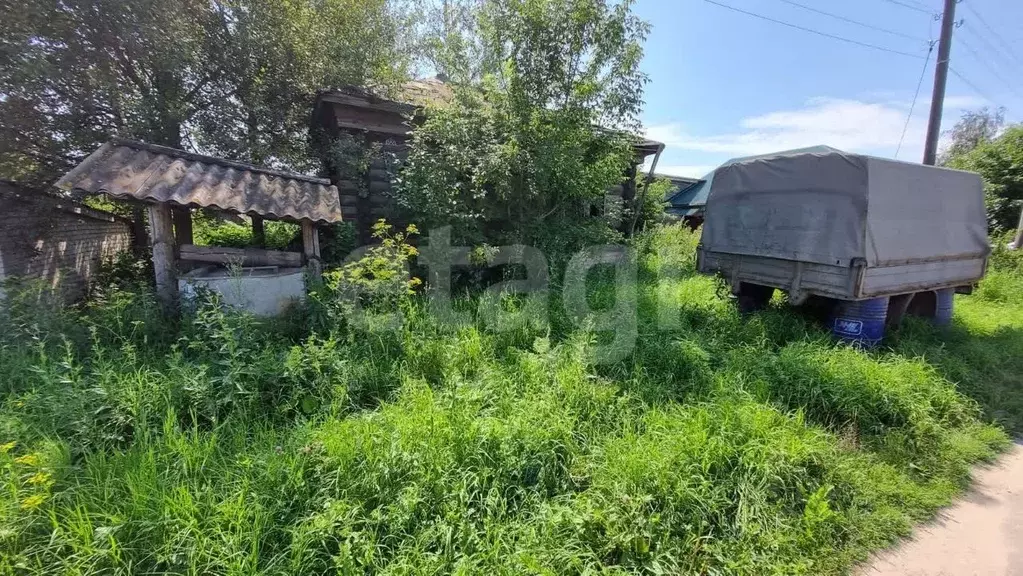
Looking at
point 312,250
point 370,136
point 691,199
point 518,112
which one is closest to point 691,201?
point 691,199

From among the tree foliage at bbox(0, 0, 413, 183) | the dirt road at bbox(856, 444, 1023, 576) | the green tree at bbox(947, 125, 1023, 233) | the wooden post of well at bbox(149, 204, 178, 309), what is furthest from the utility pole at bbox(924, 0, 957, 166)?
the wooden post of well at bbox(149, 204, 178, 309)

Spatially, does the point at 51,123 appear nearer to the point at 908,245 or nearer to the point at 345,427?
the point at 345,427

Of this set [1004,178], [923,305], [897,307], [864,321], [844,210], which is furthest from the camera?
[1004,178]

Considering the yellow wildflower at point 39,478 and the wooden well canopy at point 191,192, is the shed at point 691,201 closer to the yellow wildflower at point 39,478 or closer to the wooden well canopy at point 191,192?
the wooden well canopy at point 191,192

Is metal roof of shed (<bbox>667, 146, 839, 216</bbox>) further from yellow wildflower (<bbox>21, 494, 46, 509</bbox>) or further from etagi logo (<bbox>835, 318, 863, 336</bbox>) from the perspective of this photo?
yellow wildflower (<bbox>21, 494, 46, 509</bbox>)

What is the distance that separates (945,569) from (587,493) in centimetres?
187

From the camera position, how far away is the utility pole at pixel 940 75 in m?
7.82

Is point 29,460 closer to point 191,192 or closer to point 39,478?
point 39,478

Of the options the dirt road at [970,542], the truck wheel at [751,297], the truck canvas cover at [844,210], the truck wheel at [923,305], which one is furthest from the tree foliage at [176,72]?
the truck wheel at [923,305]

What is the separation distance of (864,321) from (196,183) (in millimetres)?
7253

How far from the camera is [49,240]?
5.39 metres

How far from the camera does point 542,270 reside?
6.17m

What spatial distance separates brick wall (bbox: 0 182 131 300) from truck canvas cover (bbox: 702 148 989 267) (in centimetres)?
838

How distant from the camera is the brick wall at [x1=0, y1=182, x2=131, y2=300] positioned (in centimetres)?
466
